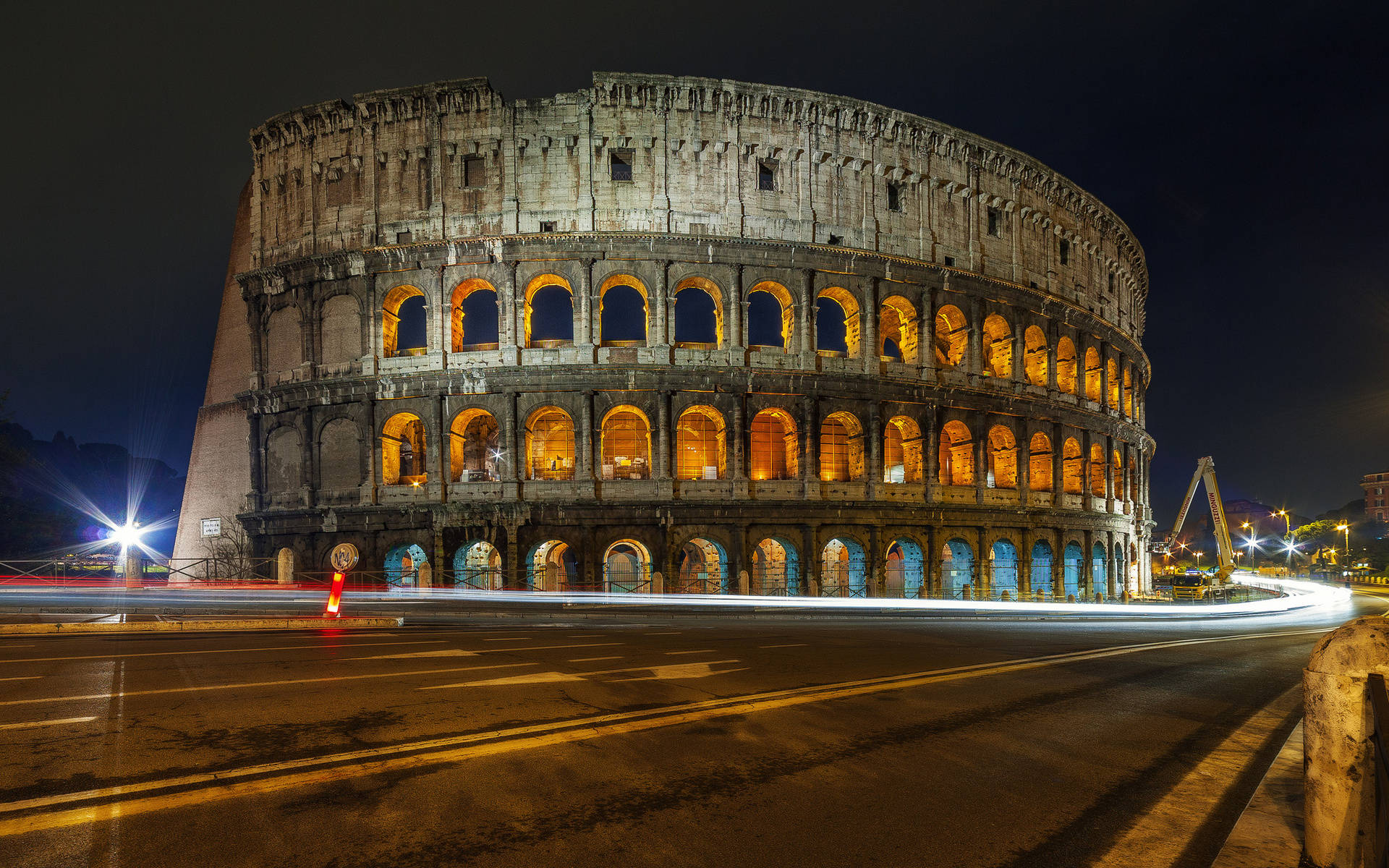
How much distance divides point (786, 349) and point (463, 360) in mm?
12152

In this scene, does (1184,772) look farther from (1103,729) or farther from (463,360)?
(463,360)

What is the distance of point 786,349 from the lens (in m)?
Answer: 29.2

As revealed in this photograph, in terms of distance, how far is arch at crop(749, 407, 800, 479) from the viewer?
30156mm

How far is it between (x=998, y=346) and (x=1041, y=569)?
10.0 meters

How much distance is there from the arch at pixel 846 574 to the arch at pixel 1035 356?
12233 millimetres

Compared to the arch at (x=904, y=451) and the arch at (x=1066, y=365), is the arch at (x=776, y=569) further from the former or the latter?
the arch at (x=1066, y=365)

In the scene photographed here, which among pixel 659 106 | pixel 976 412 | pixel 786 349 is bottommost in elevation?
pixel 976 412

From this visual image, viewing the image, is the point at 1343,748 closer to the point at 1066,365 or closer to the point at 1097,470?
the point at 1066,365

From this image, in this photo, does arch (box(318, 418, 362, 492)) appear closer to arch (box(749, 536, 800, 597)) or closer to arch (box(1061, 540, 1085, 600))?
arch (box(749, 536, 800, 597))

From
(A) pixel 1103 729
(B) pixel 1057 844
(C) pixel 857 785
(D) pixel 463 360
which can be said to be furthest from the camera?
(D) pixel 463 360

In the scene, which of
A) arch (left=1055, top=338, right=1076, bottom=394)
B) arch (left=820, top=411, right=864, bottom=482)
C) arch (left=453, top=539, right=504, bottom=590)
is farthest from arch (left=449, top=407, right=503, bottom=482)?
arch (left=1055, top=338, right=1076, bottom=394)

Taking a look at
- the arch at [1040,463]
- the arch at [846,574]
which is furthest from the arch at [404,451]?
the arch at [1040,463]

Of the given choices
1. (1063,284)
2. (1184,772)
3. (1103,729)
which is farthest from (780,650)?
(1063,284)

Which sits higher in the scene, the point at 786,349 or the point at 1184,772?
the point at 786,349
